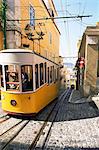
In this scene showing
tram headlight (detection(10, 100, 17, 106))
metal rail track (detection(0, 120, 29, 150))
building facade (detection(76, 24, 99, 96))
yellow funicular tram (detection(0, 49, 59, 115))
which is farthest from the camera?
building facade (detection(76, 24, 99, 96))

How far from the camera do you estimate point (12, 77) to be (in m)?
9.04

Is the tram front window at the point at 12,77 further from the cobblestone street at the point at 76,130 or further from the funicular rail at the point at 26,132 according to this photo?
the cobblestone street at the point at 76,130

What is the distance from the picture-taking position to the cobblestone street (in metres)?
6.30

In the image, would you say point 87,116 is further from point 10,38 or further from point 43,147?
point 10,38

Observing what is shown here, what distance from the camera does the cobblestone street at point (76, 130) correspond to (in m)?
6.30

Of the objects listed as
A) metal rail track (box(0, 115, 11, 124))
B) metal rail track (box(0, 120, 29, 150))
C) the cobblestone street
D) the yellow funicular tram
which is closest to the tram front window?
the yellow funicular tram

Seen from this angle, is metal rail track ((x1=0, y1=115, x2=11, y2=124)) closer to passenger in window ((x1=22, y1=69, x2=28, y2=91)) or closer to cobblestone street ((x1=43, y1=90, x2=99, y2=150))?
passenger in window ((x1=22, y1=69, x2=28, y2=91))

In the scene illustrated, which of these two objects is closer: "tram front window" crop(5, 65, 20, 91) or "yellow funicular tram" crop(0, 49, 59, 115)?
"yellow funicular tram" crop(0, 49, 59, 115)

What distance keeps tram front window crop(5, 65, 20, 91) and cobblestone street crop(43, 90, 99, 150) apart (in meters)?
2.17

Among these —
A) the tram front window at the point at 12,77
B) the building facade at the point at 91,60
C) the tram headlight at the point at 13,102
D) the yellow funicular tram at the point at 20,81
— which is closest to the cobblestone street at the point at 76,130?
the yellow funicular tram at the point at 20,81

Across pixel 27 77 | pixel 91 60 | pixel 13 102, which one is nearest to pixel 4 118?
pixel 13 102

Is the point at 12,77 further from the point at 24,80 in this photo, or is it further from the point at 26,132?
the point at 26,132

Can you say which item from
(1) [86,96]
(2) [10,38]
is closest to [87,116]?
(1) [86,96]

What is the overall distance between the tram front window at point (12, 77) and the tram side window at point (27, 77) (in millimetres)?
234
